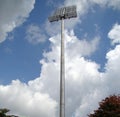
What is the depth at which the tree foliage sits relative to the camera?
5194 cm

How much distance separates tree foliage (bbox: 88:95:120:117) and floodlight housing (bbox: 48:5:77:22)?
15.2 m

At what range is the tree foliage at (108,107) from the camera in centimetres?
5194

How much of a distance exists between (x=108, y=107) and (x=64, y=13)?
16.5 meters

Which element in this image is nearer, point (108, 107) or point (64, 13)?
point (64, 13)

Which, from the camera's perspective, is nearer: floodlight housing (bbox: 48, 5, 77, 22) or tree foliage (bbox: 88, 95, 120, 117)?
floodlight housing (bbox: 48, 5, 77, 22)

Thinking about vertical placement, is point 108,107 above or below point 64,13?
below

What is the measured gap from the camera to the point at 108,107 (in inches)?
2100

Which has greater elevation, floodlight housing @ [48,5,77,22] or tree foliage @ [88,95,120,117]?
floodlight housing @ [48,5,77,22]

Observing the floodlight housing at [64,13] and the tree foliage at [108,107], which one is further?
the tree foliage at [108,107]

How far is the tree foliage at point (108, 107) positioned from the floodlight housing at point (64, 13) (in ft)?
49.8

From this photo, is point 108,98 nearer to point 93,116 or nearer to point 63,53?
point 93,116

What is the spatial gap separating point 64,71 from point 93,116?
57.4ft

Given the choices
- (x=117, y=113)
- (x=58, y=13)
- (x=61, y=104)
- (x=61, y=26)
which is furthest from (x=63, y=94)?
(x=117, y=113)

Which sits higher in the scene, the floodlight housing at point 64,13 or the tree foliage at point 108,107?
the floodlight housing at point 64,13
